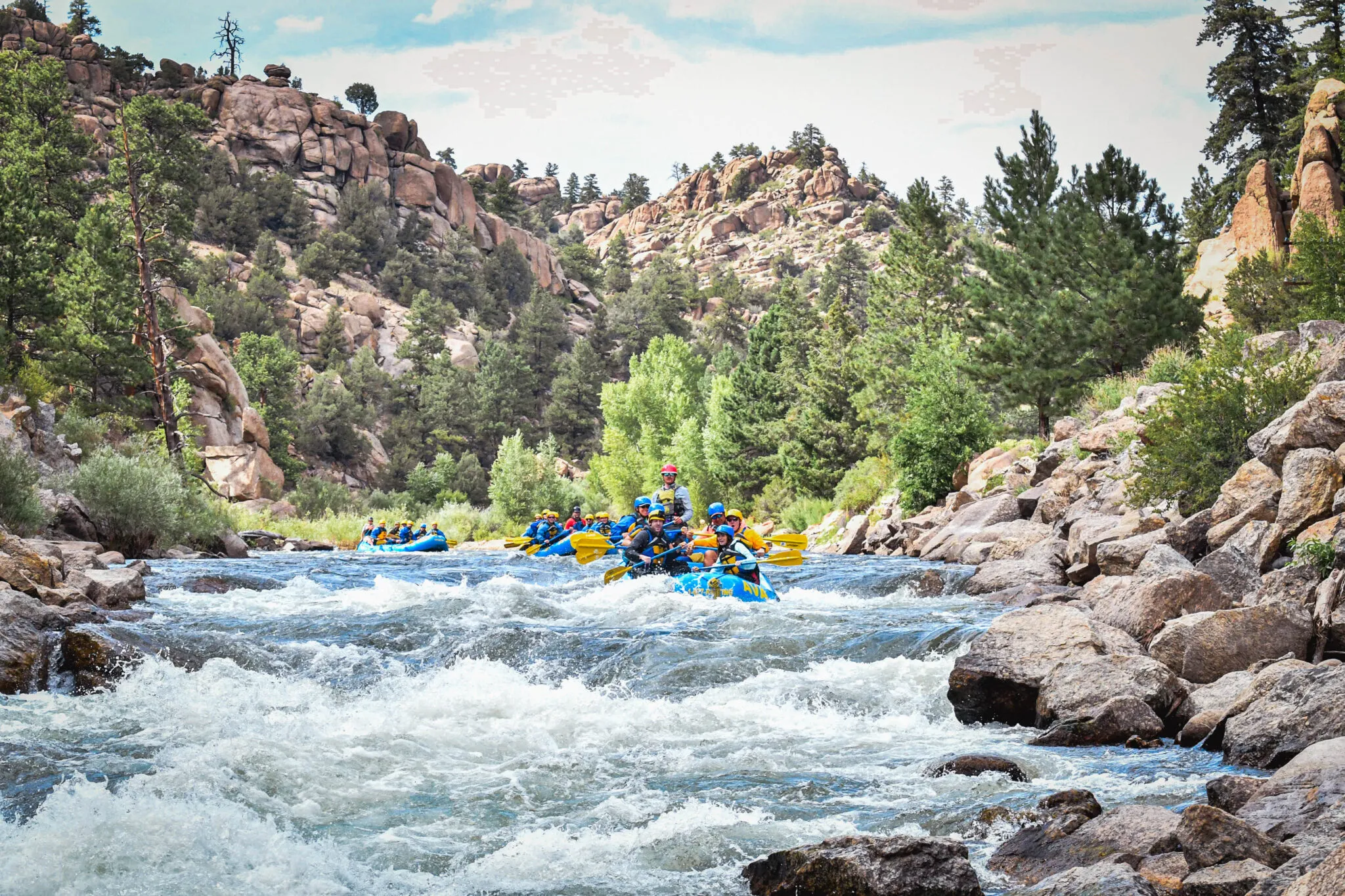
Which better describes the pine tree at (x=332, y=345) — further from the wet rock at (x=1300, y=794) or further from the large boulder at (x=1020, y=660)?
the wet rock at (x=1300, y=794)

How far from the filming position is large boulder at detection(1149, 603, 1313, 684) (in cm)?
763

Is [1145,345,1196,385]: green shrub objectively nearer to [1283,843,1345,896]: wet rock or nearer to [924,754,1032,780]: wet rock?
[924,754,1032,780]: wet rock

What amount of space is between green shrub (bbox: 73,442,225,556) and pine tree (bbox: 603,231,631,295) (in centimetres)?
7101

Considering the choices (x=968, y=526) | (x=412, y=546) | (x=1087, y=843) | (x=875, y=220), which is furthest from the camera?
(x=875, y=220)

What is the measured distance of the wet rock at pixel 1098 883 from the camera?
3.98 m

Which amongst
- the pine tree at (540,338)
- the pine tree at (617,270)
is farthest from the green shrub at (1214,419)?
the pine tree at (617,270)

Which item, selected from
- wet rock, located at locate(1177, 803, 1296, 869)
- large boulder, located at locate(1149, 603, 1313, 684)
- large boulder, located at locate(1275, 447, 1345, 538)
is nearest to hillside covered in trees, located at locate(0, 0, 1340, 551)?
large boulder, located at locate(1275, 447, 1345, 538)

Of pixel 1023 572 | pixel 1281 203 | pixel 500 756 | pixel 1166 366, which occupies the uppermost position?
pixel 1281 203

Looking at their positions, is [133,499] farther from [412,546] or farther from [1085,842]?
[1085,842]

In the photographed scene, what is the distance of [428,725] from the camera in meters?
8.03

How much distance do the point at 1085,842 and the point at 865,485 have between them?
2689 cm

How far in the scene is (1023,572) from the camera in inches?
559

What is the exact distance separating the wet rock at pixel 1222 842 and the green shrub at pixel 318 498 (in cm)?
3897

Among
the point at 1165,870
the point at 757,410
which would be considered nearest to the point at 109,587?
the point at 1165,870
